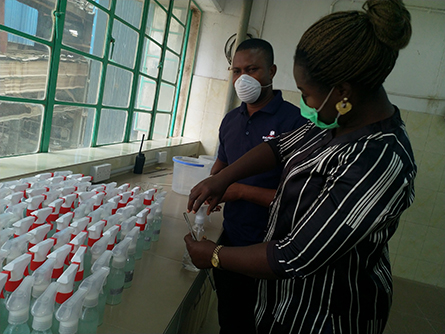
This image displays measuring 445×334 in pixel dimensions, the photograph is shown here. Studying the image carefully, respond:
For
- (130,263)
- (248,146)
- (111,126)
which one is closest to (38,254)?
(130,263)

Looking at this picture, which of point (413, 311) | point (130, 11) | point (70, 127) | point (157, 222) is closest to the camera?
point (157, 222)

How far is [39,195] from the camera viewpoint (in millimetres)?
1094

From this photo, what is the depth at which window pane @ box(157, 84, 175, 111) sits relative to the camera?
3.79 m

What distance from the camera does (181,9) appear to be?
3.73 m

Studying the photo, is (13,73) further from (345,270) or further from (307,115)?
(345,270)

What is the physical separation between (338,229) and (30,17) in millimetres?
1835

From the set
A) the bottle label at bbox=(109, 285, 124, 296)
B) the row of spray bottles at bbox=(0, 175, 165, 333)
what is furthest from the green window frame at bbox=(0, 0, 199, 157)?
the bottle label at bbox=(109, 285, 124, 296)

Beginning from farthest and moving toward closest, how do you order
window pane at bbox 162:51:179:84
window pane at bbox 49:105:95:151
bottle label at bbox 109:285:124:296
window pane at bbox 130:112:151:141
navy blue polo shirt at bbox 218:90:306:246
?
window pane at bbox 162:51:179:84 → window pane at bbox 130:112:151:141 → window pane at bbox 49:105:95:151 → navy blue polo shirt at bbox 218:90:306:246 → bottle label at bbox 109:285:124:296

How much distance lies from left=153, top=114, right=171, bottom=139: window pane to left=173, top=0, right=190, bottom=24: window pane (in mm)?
1142

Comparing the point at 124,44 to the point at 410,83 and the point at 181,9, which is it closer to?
the point at 181,9

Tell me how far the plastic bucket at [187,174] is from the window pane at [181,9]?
225 cm

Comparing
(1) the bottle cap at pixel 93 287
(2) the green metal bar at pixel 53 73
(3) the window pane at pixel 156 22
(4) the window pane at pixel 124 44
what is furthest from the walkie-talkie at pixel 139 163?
(1) the bottle cap at pixel 93 287

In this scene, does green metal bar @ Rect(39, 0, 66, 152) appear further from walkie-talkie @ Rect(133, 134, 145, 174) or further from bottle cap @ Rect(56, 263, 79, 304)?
bottle cap @ Rect(56, 263, 79, 304)

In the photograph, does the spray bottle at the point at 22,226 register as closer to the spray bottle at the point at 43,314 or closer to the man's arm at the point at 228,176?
the spray bottle at the point at 43,314
